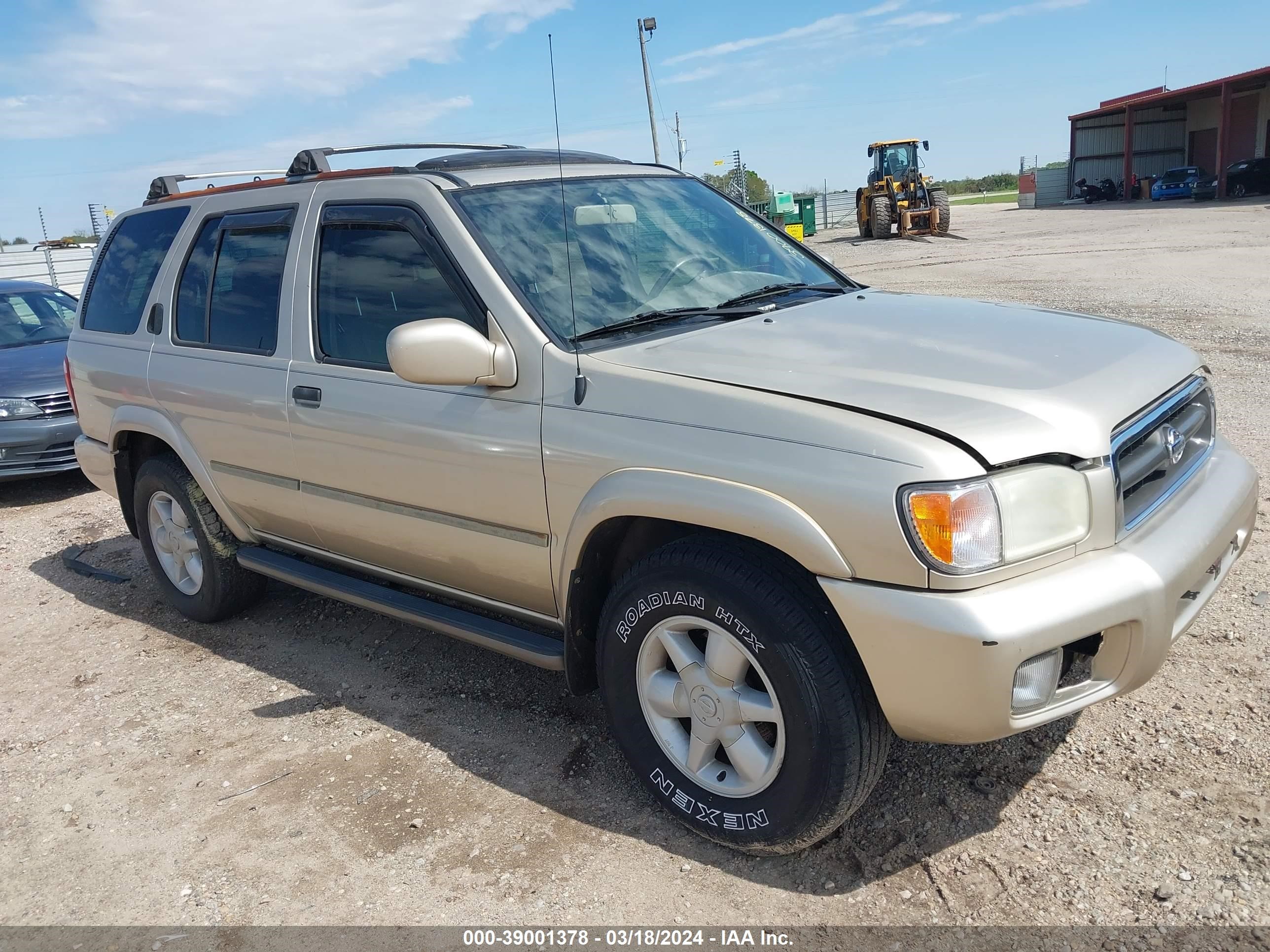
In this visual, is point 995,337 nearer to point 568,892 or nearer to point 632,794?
point 632,794

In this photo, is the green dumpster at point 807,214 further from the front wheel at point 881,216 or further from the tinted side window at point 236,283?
the tinted side window at point 236,283

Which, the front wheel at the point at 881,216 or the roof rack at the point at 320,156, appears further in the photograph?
the front wheel at the point at 881,216

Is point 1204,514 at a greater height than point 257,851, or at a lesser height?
greater

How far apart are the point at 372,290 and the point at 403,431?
1.97ft

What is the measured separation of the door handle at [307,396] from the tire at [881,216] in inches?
1028

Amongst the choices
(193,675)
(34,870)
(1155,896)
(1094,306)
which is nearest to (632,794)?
(1155,896)

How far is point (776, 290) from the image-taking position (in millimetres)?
A: 3645

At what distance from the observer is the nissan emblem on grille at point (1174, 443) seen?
2.78 meters

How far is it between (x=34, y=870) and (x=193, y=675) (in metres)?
1.38

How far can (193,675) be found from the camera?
452cm

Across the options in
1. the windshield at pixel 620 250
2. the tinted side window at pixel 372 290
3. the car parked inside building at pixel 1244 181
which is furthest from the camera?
the car parked inside building at pixel 1244 181

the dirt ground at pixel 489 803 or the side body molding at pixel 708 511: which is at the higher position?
the side body molding at pixel 708 511

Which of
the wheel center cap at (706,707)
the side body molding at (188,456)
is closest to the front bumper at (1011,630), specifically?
the wheel center cap at (706,707)

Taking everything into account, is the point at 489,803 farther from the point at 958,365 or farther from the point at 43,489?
the point at 43,489
